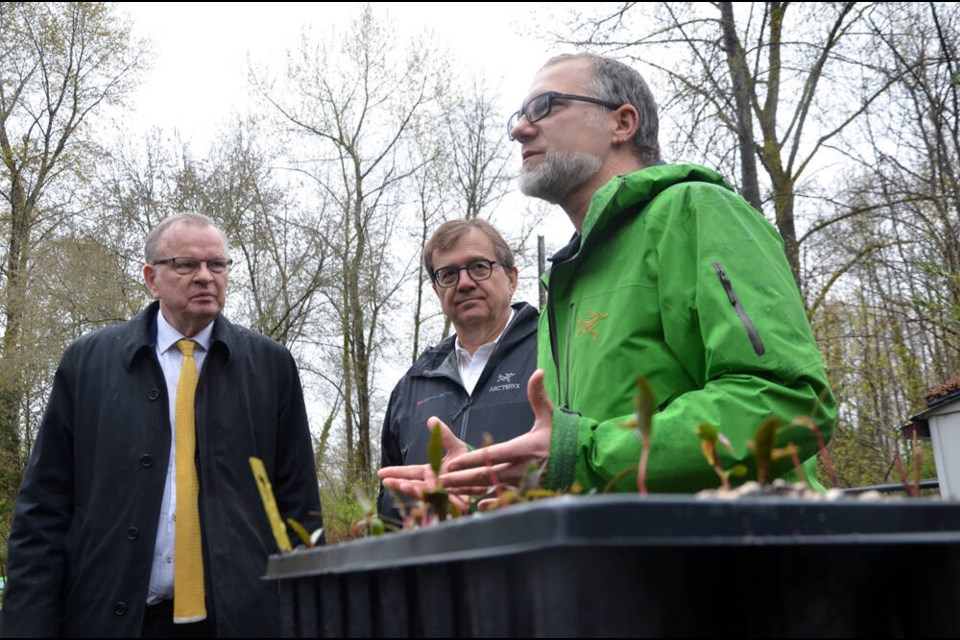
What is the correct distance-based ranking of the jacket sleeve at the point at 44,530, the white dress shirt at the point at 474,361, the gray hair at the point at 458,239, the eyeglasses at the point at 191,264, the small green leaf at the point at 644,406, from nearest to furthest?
the small green leaf at the point at 644,406, the jacket sleeve at the point at 44,530, the eyeglasses at the point at 191,264, the white dress shirt at the point at 474,361, the gray hair at the point at 458,239

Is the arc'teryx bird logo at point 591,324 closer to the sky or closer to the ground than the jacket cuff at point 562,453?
closer to the sky

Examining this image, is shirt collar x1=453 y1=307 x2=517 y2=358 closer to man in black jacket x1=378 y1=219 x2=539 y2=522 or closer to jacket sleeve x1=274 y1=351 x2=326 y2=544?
man in black jacket x1=378 y1=219 x2=539 y2=522

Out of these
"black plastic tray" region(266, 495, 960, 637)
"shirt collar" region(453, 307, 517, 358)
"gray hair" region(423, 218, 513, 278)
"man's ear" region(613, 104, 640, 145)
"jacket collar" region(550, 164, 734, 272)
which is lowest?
"black plastic tray" region(266, 495, 960, 637)

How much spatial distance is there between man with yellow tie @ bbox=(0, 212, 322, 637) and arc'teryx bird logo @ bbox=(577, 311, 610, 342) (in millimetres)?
1630

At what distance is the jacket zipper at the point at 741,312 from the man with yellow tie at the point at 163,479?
2.02m

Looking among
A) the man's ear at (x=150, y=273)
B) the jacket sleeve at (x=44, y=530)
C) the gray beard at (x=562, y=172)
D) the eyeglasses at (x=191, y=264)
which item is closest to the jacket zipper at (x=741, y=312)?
the gray beard at (x=562, y=172)

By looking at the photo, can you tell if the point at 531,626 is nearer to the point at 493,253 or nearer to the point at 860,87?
the point at 493,253

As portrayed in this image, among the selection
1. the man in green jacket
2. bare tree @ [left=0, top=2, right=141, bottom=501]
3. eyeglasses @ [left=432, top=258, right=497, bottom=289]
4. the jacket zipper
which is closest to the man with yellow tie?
eyeglasses @ [left=432, top=258, right=497, bottom=289]

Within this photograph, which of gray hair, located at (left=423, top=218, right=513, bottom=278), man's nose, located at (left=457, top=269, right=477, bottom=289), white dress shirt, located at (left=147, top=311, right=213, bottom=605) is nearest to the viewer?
white dress shirt, located at (left=147, top=311, right=213, bottom=605)

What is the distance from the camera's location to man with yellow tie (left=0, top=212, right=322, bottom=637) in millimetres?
3303

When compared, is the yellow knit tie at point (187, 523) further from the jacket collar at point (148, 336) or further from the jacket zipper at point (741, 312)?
the jacket zipper at point (741, 312)

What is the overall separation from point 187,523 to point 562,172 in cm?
184

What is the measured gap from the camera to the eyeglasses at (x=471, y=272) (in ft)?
A: 14.6

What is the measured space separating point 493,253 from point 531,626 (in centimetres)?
364
